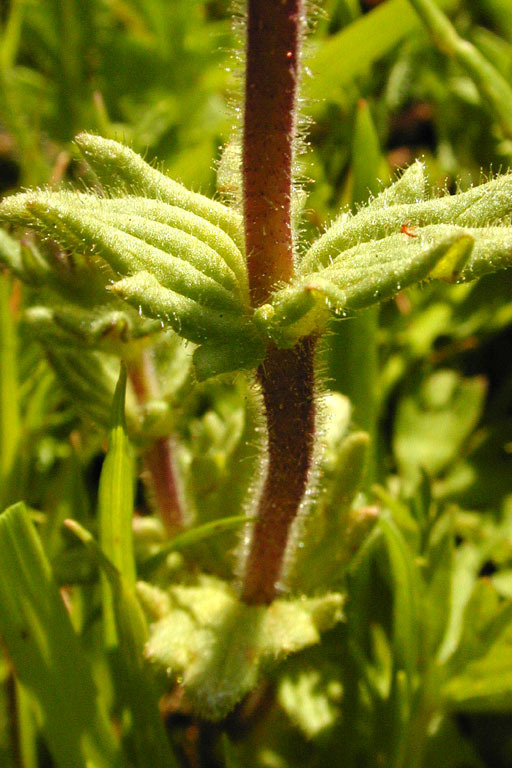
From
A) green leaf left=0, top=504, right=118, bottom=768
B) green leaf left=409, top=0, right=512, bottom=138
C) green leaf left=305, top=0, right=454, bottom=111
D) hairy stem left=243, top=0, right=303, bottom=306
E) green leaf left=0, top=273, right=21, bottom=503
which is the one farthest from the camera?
green leaf left=305, top=0, right=454, bottom=111

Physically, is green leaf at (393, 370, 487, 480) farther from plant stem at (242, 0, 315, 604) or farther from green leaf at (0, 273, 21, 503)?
green leaf at (0, 273, 21, 503)

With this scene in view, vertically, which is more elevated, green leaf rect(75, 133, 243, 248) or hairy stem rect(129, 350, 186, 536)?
green leaf rect(75, 133, 243, 248)

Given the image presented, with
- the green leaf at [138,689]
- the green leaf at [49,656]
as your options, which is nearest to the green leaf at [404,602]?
the green leaf at [138,689]

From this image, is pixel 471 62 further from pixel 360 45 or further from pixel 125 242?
pixel 125 242

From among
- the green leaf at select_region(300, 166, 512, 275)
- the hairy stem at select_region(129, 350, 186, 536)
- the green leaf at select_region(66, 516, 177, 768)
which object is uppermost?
the green leaf at select_region(300, 166, 512, 275)

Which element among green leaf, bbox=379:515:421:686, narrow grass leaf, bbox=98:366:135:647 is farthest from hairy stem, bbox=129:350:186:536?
green leaf, bbox=379:515:421:686

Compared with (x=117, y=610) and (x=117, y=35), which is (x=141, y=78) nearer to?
(x=117, y=35)

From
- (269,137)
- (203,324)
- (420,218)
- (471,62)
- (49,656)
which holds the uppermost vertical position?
(471,62)

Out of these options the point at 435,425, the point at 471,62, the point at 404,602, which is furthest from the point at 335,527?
the point at 471,62
